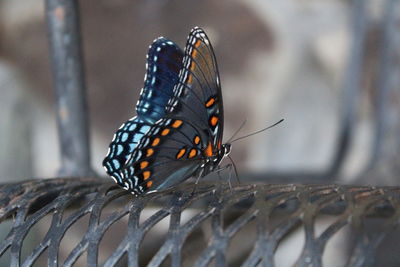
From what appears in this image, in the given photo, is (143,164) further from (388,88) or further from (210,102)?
(388,88)

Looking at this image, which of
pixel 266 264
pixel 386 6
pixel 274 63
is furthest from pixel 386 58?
pixel 266 264

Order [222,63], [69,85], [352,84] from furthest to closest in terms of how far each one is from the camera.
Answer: [222,63] < [352,84] < [69,85]

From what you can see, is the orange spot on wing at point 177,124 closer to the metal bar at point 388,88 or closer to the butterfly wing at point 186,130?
the butterfly wing at point 186,130

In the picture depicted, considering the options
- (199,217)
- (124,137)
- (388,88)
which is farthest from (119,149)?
(388,88)

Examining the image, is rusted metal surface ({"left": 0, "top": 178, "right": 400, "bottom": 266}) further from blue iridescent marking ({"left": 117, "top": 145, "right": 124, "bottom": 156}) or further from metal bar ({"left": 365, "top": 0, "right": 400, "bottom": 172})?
metal bar ({"left": 365, "top": 0, "right": 400, "bottom": 172})

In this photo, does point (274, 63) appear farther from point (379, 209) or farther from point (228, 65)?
point (379, 209)

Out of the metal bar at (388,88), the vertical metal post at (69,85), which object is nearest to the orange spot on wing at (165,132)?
the vertical metal post at (69,85)
